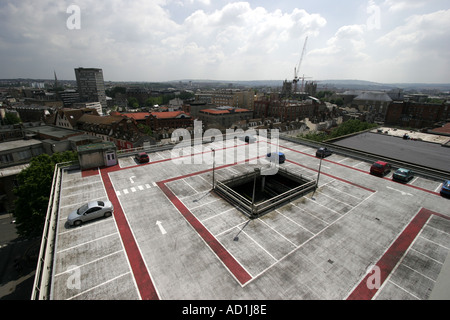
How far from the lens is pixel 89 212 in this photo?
2059cm

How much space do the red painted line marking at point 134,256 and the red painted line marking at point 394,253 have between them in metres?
13.0

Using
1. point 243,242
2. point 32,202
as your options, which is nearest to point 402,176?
point 243,242

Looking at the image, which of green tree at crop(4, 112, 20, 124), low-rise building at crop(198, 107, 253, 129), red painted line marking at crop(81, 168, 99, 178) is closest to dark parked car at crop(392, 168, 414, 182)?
red painted line marking at crop(81, 168, 99, 178)

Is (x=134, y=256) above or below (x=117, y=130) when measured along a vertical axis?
above

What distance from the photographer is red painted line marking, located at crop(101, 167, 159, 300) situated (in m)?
13.9

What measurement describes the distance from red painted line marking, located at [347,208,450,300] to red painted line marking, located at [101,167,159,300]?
13.0 m

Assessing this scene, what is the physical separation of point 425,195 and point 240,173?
77.6 ft

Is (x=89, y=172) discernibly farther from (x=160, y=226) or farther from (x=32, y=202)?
(x=160, y=226)

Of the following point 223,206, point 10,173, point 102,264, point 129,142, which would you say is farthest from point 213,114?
point 102,264

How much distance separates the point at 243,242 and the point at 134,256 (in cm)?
896

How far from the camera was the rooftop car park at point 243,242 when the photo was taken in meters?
14.4

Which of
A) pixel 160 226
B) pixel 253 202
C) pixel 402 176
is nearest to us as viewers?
pixel 160 226

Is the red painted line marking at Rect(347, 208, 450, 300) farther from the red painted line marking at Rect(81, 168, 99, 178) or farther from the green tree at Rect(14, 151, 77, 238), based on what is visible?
the green tree at Rect(14, 151, 77, 238)

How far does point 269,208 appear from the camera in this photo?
23.5 metres
